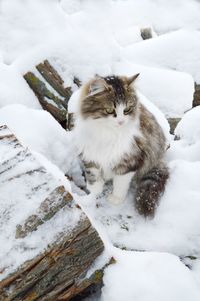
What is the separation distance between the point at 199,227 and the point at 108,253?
Answer: 0.78 meters

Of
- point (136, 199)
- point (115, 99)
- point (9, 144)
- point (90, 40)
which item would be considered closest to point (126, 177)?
point (136, 199)

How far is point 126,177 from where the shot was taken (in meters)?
3.46

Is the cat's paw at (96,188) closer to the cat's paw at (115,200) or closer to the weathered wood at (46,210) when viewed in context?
the cat's paw at (115,200)

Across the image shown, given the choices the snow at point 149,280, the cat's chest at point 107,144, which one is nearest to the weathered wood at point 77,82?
the cat's chest at point 107,144

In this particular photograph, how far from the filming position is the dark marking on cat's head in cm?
316

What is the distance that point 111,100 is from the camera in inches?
124

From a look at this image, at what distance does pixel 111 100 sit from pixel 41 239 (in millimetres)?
1161

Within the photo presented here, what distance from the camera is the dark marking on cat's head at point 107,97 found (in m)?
3.16

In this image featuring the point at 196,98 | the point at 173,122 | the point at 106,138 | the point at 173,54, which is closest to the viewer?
the point at 106,138

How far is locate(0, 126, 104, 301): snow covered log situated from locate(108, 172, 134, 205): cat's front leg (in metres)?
0.77

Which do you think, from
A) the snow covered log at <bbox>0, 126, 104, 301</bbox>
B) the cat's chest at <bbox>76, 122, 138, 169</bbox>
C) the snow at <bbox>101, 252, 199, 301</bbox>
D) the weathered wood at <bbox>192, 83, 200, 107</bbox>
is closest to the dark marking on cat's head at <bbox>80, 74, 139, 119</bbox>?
the cat's chest at <bbox>76, 122, 138, 169</bbox>

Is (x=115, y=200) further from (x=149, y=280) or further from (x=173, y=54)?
(x=173, y=54)

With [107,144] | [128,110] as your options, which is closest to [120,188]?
[107,144]

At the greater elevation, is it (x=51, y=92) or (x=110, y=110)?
(x=110, y=110)
